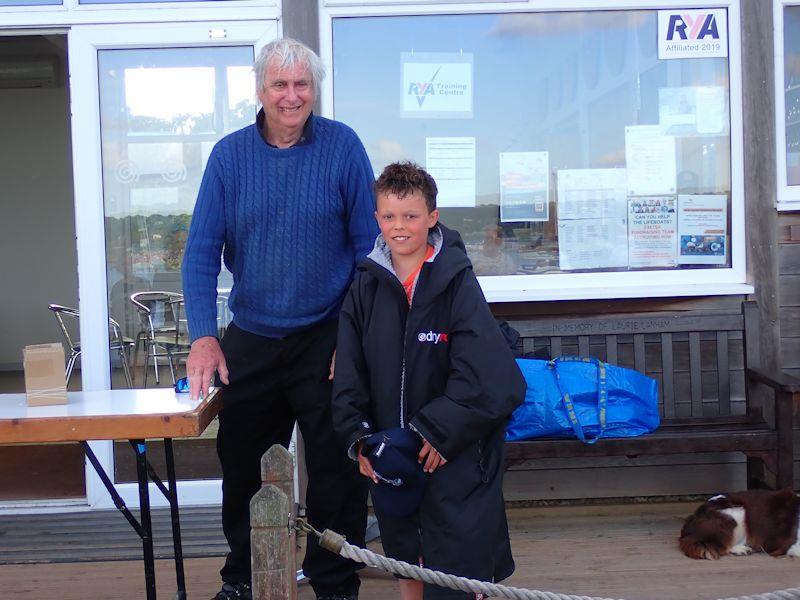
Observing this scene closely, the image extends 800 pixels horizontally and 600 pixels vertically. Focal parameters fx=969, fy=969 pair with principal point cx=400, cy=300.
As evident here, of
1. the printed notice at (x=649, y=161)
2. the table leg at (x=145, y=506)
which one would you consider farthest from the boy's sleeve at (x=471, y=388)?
the printed notice at (x=649, y=161)

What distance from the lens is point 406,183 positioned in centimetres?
263

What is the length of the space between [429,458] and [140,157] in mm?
2578

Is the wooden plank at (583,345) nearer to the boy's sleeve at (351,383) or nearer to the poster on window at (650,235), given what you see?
the poster on window at (650,235)

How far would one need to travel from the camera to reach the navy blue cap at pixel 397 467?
2.51 meters

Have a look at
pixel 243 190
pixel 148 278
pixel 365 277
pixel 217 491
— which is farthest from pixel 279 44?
pixel 217 491

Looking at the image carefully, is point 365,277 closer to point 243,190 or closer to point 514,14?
point 243,190

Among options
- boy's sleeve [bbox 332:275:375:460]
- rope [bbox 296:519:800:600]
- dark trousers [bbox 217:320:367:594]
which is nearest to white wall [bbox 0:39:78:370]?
dark trousers [bbox 217:320:367:594]

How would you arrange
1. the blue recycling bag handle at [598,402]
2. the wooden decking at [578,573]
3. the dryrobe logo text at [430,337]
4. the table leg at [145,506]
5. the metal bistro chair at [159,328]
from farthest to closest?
the metal bistro chair at [159,328] → the blue recycling bag handle at [598,402] → the wooden decking at [578,573] → the table leg at [145,506] → the dryrobe logo text at [430,337]

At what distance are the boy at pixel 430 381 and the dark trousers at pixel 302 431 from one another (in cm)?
43

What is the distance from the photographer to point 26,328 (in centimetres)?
1046

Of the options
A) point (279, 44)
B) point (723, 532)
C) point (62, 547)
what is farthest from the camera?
point (62, 547)

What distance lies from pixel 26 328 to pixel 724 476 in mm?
8139

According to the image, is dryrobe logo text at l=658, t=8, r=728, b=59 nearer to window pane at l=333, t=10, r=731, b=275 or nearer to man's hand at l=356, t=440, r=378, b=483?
window pane at l=333, t=10, r=731, b=275

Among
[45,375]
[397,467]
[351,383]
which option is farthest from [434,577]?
[45,375]
